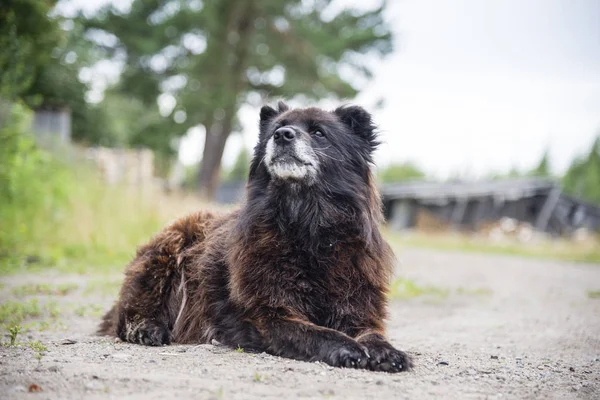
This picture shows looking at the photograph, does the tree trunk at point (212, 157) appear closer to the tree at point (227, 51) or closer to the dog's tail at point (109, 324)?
the tree at point (227, 51)

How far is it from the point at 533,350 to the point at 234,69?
19024mm

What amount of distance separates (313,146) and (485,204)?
28.8 meters

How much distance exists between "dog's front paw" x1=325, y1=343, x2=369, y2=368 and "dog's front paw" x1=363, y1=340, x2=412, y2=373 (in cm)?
5

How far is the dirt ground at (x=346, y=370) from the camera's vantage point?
3.07 metres

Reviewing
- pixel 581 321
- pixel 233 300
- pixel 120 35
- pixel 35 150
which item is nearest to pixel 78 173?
pixel 35 150

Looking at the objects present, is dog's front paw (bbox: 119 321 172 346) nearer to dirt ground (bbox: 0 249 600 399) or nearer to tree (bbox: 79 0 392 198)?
dirt ground (bbox: 0 249 600 399)

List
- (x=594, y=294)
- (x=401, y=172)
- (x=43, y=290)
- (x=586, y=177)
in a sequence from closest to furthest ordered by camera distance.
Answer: (x=43, y=290), (x=594, y=294), (x=586, y=177), (x=401, y=172)

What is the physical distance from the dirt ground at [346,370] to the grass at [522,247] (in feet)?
38.8

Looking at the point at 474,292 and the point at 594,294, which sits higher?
the point at 594,294

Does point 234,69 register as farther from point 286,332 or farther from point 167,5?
point 286,332

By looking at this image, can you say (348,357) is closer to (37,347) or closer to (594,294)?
(37,347)

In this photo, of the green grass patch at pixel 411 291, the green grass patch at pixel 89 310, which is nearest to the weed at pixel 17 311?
the green grass patch at pixel 89 310

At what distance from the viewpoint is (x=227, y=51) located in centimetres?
2130

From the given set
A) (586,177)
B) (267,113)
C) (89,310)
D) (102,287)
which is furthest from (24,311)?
(586,177)
